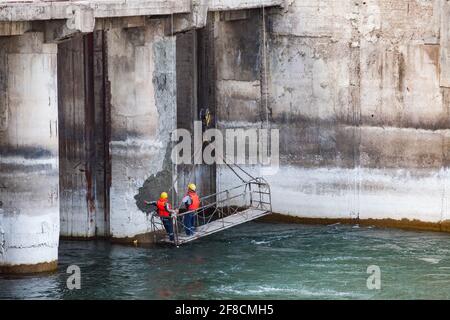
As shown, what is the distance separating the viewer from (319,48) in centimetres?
4919

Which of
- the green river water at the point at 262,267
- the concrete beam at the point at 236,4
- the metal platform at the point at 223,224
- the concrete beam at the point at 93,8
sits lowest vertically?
the green river water at the point at 262,267

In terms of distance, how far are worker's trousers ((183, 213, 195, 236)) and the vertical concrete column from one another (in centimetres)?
433

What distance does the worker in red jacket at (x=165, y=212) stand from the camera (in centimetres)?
4528

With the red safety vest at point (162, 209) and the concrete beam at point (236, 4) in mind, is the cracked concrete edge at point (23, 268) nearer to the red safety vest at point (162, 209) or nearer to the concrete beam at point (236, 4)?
A: the red safety vest at point (162, 209)

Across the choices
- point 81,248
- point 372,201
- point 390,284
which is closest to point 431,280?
point 390,284

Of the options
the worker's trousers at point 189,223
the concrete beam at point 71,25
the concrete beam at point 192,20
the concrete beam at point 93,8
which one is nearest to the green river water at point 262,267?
the worker's trousers at point 189,223

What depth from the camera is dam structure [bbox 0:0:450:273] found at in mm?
42875

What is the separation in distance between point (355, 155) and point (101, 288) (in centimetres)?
959

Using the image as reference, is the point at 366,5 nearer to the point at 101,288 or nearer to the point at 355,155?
the point at 355,155

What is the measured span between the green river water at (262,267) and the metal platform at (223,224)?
393 millimetres

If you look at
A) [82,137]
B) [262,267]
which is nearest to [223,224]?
[262,267]

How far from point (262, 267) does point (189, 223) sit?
9.11 ft

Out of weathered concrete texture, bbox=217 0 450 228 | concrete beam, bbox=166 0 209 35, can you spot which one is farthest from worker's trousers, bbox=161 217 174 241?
weathered concrete texture, bbox=217 0 450 228

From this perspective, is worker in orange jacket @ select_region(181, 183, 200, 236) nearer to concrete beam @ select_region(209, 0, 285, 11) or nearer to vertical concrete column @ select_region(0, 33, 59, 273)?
vertical concrete column @ select_region(0, 33, 59, 273)
